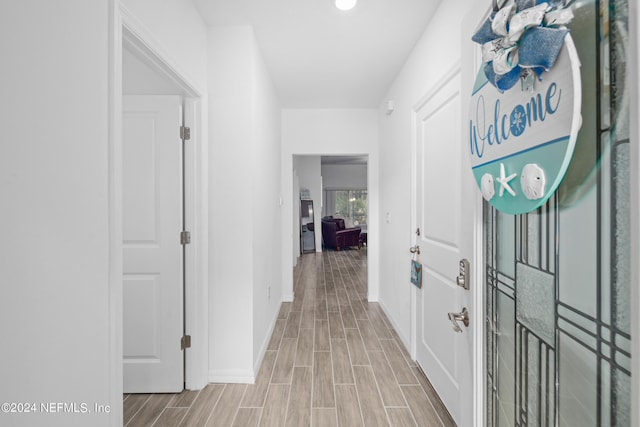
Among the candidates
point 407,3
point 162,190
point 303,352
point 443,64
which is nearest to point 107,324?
→ point 162,190

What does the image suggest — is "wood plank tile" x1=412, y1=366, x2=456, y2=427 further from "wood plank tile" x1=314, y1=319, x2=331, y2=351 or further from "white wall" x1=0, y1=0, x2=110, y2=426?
"white wall" x1=0, y1=0, x2=110, y2=426

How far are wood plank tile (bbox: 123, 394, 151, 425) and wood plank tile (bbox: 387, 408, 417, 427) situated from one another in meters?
1.57

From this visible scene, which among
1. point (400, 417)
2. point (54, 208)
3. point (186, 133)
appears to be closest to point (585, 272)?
point (54, 208)

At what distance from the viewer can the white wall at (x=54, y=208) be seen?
2.59 feet

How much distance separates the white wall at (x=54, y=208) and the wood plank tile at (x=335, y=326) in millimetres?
2179

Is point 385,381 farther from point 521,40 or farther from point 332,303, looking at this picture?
point 521,40

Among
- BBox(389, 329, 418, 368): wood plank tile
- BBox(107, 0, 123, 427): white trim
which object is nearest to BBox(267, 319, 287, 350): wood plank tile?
BBox(389, 329, 418, 368): wood plank tile

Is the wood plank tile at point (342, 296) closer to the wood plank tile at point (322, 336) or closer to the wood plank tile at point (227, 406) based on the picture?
the wood plank tile at point (322, 336)

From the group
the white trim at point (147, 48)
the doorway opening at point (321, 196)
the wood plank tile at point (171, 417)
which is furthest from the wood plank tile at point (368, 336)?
the doorway opening at point (321, 196)

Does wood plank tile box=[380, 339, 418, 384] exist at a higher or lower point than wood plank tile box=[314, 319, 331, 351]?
lower

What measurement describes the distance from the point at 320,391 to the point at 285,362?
488 mm

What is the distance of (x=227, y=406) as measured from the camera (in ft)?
6.31

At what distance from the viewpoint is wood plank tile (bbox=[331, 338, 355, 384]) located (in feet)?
7.25

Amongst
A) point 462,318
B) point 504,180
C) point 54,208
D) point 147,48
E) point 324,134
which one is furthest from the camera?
point 324,134
